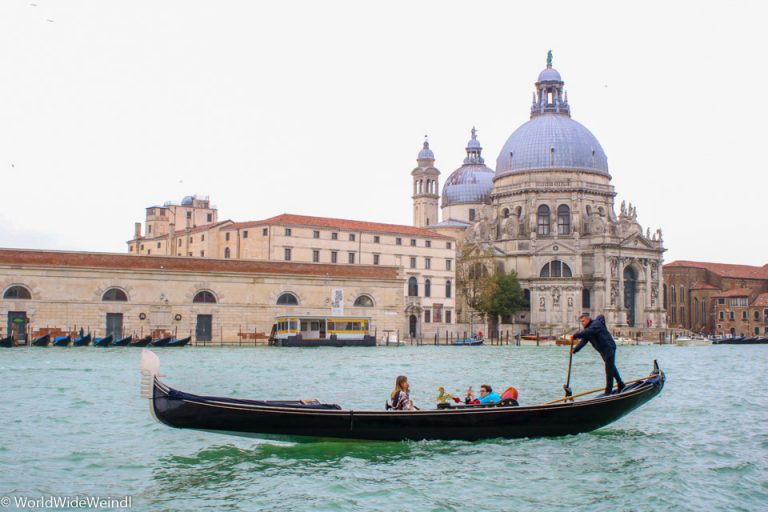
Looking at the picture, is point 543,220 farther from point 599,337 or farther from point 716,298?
point 599,337

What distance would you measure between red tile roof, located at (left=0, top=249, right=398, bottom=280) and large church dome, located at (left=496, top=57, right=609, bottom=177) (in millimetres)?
30125

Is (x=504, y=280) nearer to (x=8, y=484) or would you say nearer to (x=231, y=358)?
(x=231, y=358)

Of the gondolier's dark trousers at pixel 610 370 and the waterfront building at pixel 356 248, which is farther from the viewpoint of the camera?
the waterfront building at pixel 356 248

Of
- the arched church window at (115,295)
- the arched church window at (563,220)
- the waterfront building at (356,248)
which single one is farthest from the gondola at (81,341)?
the arched church window at (563,220)

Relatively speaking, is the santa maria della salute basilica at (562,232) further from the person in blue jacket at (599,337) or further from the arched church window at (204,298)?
the person in blue jacket at (599,337)

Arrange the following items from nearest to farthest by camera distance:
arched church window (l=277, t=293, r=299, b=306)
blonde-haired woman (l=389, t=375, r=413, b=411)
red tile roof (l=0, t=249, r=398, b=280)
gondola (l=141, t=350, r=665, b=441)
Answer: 1. gondola (l=141, t=350, r=665, b=441)
2. blonde-haired woman (l=389, t=375, r=413, b=411)
3. red tile roof (l=0, t=249, r=398, b=280)
4. arched church window (l=277, t=293, r=299, b=306)

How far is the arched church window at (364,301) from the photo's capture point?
59.2m

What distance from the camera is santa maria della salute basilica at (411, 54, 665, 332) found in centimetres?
8069

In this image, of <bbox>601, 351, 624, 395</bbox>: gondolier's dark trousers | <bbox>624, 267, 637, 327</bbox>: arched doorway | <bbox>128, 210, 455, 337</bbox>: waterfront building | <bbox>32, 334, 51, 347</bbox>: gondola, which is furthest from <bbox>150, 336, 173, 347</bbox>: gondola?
<bbox>624, 267, 637, 327</bbox>: arched doorway

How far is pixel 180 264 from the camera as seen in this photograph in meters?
53.6

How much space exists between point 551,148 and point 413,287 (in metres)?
22.7

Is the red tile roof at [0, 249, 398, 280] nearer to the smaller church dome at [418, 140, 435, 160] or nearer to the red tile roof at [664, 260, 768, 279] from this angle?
the smaller church dome at [418, 140, 435, 160]

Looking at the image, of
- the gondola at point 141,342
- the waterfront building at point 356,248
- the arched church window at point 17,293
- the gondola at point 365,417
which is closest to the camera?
the gondola at point 365,417

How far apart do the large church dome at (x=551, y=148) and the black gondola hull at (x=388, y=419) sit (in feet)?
226
